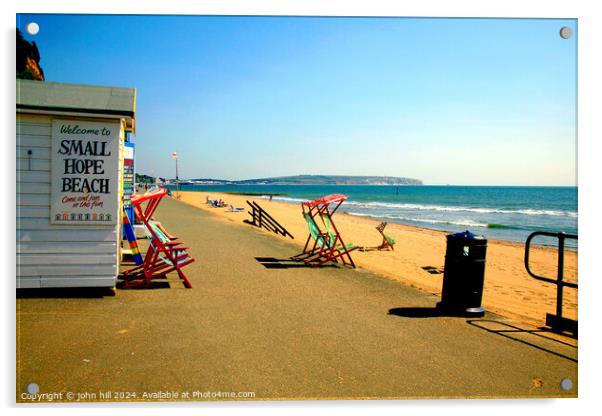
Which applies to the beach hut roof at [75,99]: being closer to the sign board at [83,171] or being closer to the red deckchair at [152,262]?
the sign board at [83,171]

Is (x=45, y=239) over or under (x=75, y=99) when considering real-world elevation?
under

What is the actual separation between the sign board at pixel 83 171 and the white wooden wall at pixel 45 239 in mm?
91

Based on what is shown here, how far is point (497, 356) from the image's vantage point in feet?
12.5

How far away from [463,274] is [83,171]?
14.6ft

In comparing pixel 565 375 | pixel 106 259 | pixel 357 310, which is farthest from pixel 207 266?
pixel 565 375

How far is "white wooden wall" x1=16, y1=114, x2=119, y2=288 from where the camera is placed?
4805 millimetres

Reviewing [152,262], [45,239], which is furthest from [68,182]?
[152,262]

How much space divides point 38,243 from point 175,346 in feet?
7.68

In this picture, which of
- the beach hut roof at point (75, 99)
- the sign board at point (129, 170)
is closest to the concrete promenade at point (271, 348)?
the beach hut roof at point (75, 99)

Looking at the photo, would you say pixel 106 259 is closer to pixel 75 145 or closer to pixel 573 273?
pixel 75 145

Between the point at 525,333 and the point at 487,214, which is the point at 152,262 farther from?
the point at 487,214

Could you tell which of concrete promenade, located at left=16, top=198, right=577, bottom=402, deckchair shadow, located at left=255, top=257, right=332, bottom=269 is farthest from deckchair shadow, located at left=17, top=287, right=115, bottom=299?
deckchair shadow, located at left=255, top=257, right=332, bottom=269

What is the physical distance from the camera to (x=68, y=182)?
494 cm

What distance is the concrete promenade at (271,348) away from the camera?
3.19 metres
